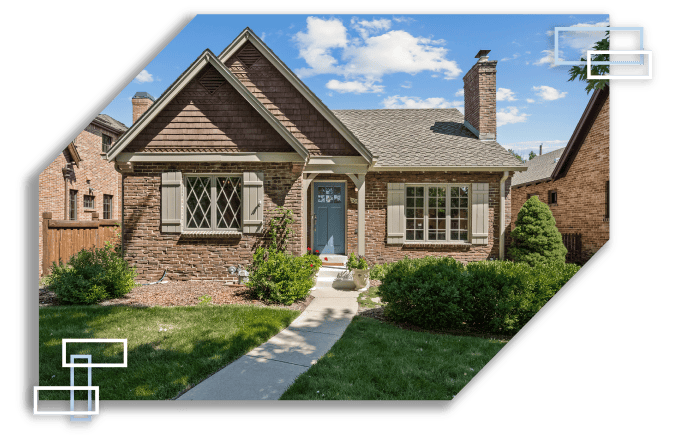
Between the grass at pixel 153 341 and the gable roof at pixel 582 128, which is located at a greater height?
the gable roof at pixel 582 128

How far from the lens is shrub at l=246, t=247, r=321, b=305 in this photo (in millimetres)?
6398

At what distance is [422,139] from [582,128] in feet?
18.9

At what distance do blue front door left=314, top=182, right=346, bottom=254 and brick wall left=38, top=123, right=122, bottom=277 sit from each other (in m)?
9.60

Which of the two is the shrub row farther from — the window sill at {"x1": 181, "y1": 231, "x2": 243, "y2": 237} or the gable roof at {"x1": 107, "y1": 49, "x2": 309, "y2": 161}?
the window sill at {"x1": 181, "y1": 231, "x2": 243, "y2": 237}

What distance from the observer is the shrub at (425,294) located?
4.98 meters

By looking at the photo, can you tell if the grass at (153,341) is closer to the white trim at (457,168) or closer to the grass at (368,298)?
the grass at (368,298)

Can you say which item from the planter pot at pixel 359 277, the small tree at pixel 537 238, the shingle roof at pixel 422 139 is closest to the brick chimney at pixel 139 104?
the shingle roof at pixel 422 139

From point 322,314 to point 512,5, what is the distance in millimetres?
5009

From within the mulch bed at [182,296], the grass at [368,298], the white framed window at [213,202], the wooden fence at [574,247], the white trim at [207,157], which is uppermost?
the white trim at [207,157]

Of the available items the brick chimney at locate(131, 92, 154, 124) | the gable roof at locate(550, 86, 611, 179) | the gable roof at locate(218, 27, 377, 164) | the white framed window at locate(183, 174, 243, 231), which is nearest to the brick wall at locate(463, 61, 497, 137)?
the gable roof at locate(550, 86, 611, 179)

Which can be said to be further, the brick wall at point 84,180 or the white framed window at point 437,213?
the brick wall at point 84,180

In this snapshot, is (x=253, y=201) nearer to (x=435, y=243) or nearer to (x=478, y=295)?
(x=478, y=295)

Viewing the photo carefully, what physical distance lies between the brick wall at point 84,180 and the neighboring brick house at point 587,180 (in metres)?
Answer: 18.8

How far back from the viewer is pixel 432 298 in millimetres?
5027
